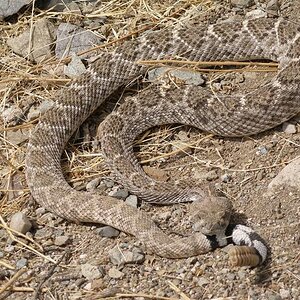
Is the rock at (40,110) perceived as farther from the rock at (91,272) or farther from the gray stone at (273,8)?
the gray stone at (273,8)

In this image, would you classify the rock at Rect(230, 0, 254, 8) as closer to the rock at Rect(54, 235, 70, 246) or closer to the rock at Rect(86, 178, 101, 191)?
the rock at Rect(86, 178, 101, 191)

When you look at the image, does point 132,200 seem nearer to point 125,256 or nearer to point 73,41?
point 125,256

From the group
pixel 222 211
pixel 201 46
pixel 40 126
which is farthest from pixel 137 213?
pixel 201 46

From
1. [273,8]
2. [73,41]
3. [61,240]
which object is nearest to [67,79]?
[73,41]

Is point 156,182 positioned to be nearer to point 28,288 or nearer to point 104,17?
point 28,288

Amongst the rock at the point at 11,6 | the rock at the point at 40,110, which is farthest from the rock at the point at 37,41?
the rock at the point at 40,110

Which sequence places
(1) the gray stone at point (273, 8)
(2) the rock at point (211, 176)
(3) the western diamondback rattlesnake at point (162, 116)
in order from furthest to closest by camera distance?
(1) the gray stone at point (273, 8) < (2) the rock at point (211, 176) < (3) the western diamondback rattlesnake at point (162, 116)
